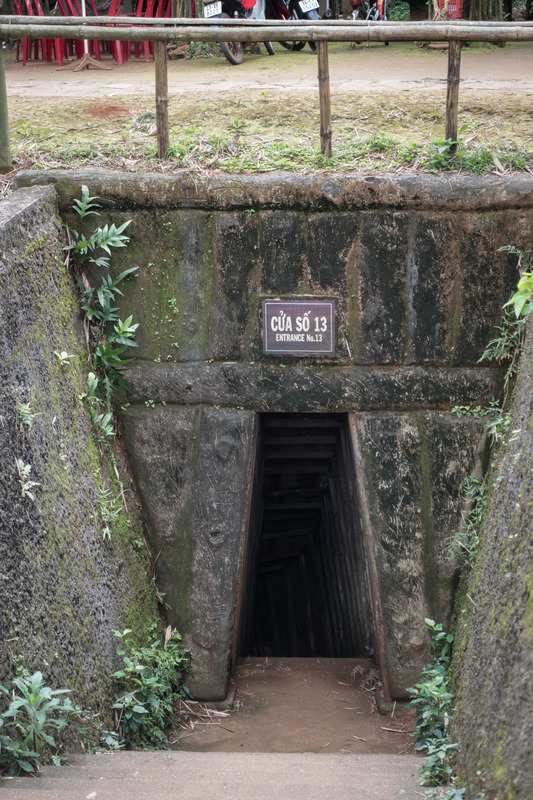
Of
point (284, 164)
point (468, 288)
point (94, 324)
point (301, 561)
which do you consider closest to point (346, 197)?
point (284, 164)

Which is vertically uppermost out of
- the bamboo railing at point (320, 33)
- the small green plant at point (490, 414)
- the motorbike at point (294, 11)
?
the motorbike at point (294, 11)

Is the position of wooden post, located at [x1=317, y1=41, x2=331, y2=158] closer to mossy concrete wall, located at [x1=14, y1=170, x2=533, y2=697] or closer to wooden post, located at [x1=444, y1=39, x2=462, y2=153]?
mossy concrete wall, located at [x1=14, y1=170, x2=533, y2=697]

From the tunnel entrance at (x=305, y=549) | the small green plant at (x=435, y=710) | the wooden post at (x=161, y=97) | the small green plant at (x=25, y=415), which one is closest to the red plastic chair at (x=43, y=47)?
the wooden post at (x=161, y=97)

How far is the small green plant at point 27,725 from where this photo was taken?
270 cm

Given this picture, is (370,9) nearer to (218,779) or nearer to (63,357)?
(63,357)

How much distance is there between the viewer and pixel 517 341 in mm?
4371

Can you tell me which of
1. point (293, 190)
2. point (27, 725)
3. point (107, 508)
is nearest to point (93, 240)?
point (293, 190)

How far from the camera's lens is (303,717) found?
4.60 m

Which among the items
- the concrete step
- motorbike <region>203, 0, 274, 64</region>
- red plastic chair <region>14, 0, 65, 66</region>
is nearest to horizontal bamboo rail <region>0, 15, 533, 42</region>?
motorbike <region>203, 0, 274, 64</region>

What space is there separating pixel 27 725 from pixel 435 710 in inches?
78.1

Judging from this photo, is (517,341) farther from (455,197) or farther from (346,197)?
(346,197)

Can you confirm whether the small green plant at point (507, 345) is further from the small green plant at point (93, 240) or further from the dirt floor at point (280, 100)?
the small green plant at point (93, 240)

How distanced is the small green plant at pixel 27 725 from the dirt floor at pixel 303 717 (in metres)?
1.38

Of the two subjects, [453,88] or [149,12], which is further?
[149,12]
